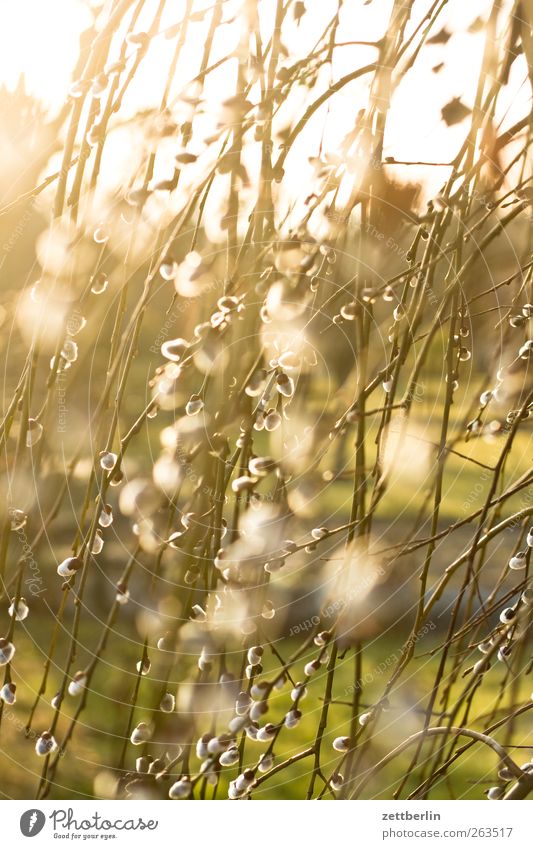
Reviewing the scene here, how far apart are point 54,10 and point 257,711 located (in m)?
0.63

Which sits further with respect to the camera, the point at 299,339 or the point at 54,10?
the point at 54,10

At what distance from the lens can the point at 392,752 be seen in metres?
0.66

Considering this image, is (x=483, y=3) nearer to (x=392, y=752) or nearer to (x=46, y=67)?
(x=46, y=67)

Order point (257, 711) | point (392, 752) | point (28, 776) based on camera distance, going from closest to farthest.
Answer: point (257, 711) → point (392, 752) → point (28, 776)

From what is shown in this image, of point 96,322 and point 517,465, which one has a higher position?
point 517,465

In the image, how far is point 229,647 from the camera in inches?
25.0

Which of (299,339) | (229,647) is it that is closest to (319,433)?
(299,339)

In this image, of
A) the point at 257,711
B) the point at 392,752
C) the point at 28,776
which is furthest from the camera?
the point at 28,776
